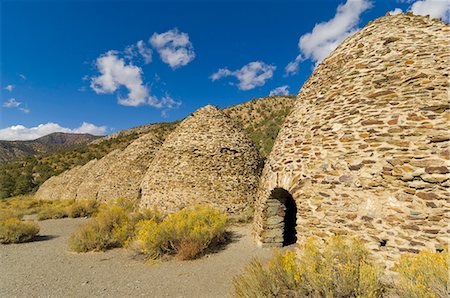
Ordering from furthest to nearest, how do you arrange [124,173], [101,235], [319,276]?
[124,173] < [101,235] < [319,276]

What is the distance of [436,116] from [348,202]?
86.0 inches

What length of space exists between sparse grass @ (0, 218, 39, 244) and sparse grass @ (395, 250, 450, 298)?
11916 millimetres

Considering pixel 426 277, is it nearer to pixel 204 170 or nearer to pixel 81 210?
Result: pixel 204 170

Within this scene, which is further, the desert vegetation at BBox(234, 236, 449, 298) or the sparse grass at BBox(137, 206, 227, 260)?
the sparse grass at BBox(137, 206, 227, 260)

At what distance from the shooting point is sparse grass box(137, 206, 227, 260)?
7391mm

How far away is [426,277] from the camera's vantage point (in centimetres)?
335

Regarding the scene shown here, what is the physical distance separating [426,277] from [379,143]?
96.0 inches

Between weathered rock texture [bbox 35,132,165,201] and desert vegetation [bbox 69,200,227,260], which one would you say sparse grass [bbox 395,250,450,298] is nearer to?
desert vegetation [bbox 69,200,227,260]

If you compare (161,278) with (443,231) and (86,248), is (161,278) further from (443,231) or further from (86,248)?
(443,231)

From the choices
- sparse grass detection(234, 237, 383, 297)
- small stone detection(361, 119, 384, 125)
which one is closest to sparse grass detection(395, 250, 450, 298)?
sparse grass detection(234, 237, 383, 297)

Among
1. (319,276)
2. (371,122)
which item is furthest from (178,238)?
(371,122)

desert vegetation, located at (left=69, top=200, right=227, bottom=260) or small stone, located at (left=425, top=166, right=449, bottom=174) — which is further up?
small stone, located at (left=425, top=166, right=449, bottom=174)

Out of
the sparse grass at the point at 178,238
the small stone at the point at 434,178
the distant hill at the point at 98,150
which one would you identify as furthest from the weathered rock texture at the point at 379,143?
the distant hill at the point at 98,150

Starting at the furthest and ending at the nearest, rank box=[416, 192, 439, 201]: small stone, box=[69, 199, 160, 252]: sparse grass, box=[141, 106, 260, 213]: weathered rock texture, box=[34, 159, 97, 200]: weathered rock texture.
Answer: box=[34, 159, 97, 200]: weathered rock texture → box=[141, 106, 260, 213]: weathered rock texture → box=[69, 199, 160, 252]: sparse grass → box=[416, 192, 439, 201]: small stone
